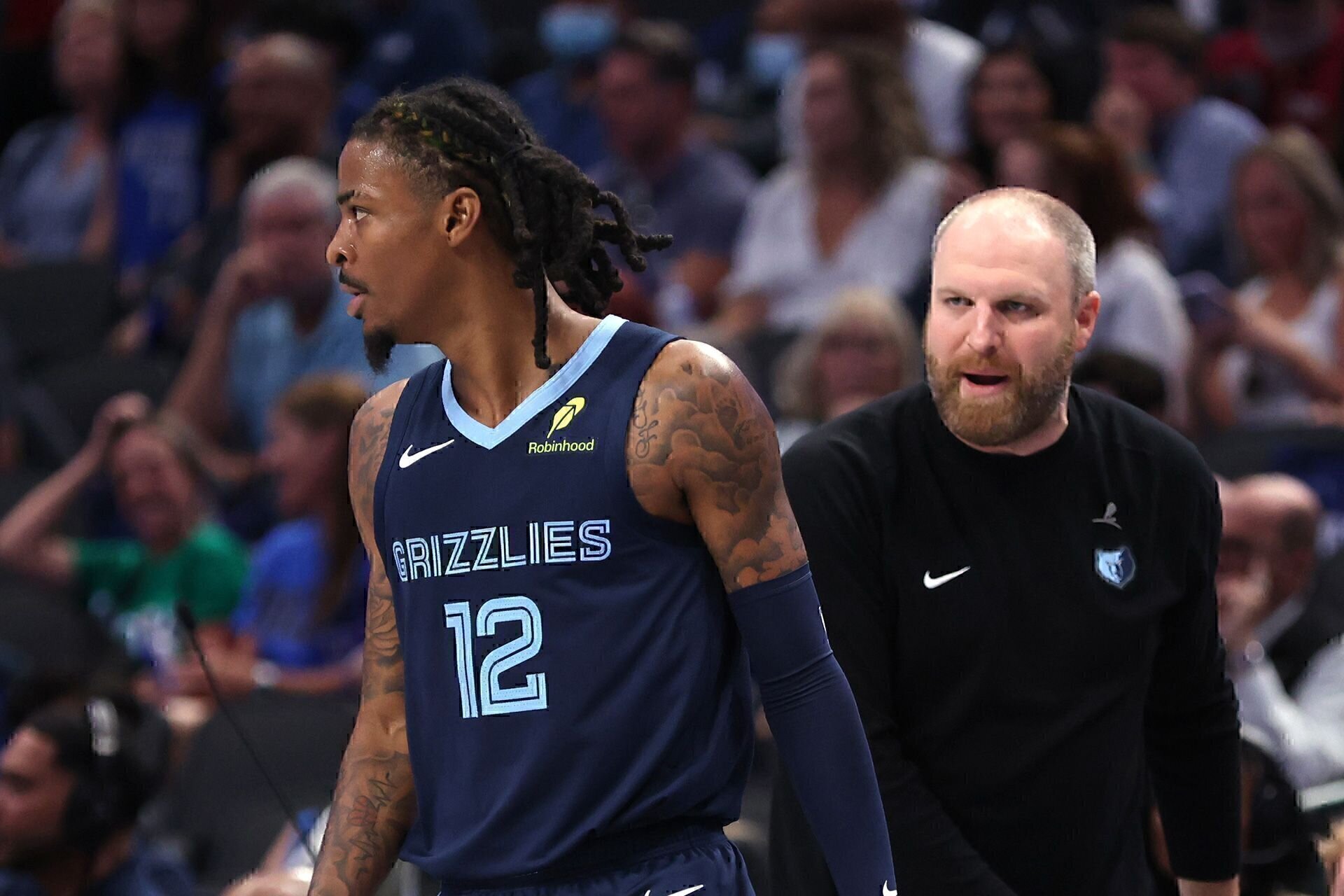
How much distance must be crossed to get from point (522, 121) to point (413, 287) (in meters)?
0.31

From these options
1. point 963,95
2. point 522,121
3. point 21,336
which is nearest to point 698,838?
point 522,121

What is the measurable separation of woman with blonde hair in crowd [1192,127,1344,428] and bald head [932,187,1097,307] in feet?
11.5

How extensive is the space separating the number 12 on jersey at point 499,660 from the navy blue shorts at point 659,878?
23cm

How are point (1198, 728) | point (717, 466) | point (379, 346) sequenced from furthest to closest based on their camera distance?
point (1198, 728) → point (379, 346) → point (717, 466)

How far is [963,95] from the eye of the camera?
7.68m

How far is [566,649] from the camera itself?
2561mm

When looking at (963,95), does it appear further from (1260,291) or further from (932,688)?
(932,688)

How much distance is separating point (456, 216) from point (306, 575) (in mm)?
3491

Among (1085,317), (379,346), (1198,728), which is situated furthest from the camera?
(1198,728)

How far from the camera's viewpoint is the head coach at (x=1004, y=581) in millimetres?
3064

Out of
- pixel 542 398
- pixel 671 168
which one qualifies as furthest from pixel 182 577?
pixel 542 398

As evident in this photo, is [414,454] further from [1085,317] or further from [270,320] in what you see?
[270,320]

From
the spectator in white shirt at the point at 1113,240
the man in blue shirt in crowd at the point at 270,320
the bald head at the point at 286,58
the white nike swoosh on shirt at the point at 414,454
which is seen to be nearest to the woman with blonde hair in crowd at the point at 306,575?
the man in blue shirt in crowd at the point at 270,320

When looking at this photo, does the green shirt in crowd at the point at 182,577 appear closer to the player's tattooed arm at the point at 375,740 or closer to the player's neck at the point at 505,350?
the player's tattooed arm at the point at 375,740
